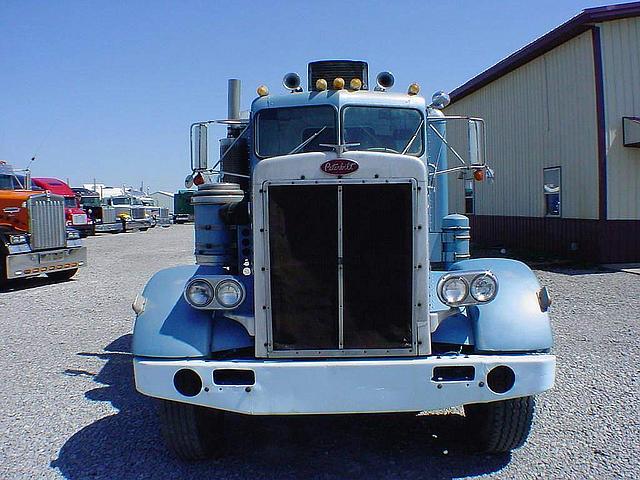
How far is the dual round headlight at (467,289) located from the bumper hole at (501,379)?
0.43 m

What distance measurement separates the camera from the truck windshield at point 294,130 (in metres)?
5.21

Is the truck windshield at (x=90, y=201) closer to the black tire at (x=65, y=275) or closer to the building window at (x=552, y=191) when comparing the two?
the black tire at (x=65, y=275)

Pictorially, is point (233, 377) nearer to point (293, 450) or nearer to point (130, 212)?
point (293, 450)

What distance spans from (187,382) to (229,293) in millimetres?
593

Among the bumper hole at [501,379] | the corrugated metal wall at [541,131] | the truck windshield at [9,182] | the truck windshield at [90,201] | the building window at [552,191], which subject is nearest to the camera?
the bumper hole at [501,379]

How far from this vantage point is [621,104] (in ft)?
48.9

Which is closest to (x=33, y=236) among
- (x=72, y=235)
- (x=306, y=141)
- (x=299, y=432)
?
(x=72, y=235)

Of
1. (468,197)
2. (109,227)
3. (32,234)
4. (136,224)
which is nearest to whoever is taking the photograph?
(32,234)

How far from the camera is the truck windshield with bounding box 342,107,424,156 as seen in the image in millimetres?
5242

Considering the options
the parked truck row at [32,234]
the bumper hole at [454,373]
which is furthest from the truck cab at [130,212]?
the bumper hole at [454,373]

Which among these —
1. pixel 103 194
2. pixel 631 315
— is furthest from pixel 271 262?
pixel 103 194

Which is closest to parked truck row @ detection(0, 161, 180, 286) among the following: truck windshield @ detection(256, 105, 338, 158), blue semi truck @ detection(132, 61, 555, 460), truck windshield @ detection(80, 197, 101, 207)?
truck windshield @ detection(256, 105, 338, 158)

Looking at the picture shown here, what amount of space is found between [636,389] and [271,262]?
12.0ft

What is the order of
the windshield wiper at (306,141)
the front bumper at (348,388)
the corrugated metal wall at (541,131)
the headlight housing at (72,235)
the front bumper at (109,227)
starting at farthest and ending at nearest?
1. the front bumper at (109,227)
2. the corrugated metal wall at (541,131)
3. the headlight housing at (72,235)
4. the windshield wiper at (306,141)
5. the front bumper at (348,388)
